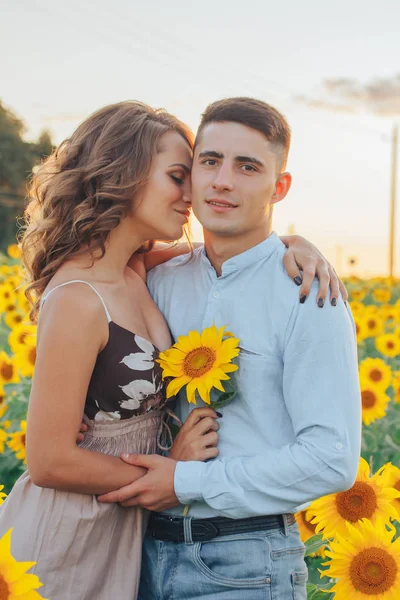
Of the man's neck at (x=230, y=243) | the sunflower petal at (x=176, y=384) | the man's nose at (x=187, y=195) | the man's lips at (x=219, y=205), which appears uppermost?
the man's nose at (x=187, y=195)

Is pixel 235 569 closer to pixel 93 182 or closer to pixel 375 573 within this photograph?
pixel 375 573

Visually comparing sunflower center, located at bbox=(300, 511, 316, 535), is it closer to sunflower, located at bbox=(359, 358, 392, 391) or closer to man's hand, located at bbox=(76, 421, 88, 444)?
man's hand, located at bbox=(76, 421, 88, 444)

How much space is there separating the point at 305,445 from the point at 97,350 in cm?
75

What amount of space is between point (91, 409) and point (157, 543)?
52 cm

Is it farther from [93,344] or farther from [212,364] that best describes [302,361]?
[93,344]

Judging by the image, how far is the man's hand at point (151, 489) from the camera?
2.70m

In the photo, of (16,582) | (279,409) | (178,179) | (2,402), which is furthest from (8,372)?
(16,582)

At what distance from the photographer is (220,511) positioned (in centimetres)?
268

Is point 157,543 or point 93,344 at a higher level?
point 93,344

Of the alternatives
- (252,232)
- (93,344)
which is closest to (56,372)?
(93,344)

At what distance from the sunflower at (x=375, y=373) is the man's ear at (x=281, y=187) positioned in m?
3.62

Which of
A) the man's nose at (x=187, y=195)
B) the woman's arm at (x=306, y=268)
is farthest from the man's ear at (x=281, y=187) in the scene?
the man's nose at (x=187, y=195)

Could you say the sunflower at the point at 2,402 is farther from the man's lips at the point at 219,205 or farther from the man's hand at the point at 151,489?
the man's lips at the point at 219,205

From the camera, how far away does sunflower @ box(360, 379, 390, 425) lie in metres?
6.06
